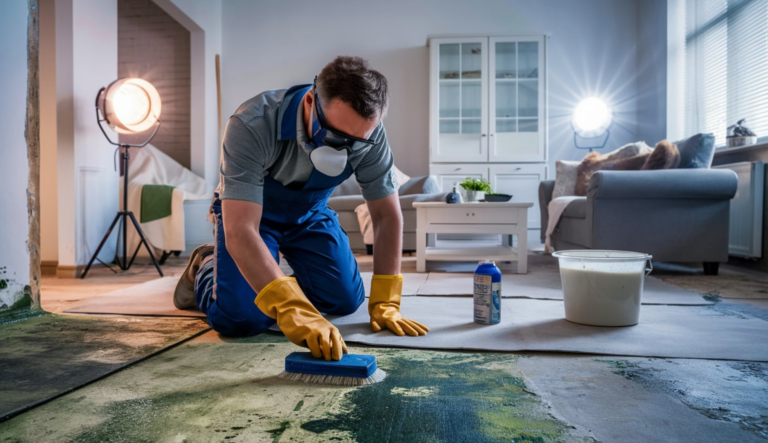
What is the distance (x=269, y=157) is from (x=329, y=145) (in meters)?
0.26

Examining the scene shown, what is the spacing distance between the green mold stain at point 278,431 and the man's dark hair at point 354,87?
71 cm

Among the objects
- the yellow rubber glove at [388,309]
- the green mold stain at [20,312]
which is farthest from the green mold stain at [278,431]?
the green mold stain at [20,312]

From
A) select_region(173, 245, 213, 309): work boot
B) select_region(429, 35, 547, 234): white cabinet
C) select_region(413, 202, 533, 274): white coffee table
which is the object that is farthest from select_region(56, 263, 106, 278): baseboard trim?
select_region(429, 35, 547, 234): white cabinet

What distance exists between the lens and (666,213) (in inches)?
120

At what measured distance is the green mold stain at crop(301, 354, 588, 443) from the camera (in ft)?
2.90

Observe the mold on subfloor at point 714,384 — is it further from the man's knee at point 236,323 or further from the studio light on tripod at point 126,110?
the studio light on tripod at point 126,110

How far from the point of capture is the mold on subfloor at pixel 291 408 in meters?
0.89

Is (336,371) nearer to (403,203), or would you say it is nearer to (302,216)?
(302,216)

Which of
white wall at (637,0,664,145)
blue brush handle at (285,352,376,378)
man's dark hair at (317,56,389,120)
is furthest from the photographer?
white wall at (637,0,664,145)

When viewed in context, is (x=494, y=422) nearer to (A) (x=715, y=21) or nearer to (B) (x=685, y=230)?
(B) (x=685, y=230)

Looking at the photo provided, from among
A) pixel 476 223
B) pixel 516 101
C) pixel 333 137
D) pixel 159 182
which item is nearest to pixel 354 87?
pixel 333 137

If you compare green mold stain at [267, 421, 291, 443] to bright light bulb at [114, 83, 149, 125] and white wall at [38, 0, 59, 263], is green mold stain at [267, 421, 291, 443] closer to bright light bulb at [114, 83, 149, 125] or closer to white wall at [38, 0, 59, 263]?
bright light bulb at [114, 83, 149, 125]

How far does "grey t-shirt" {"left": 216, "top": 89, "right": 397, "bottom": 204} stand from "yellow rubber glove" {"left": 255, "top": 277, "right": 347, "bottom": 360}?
252 millimetres

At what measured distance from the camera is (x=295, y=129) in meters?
1.47
